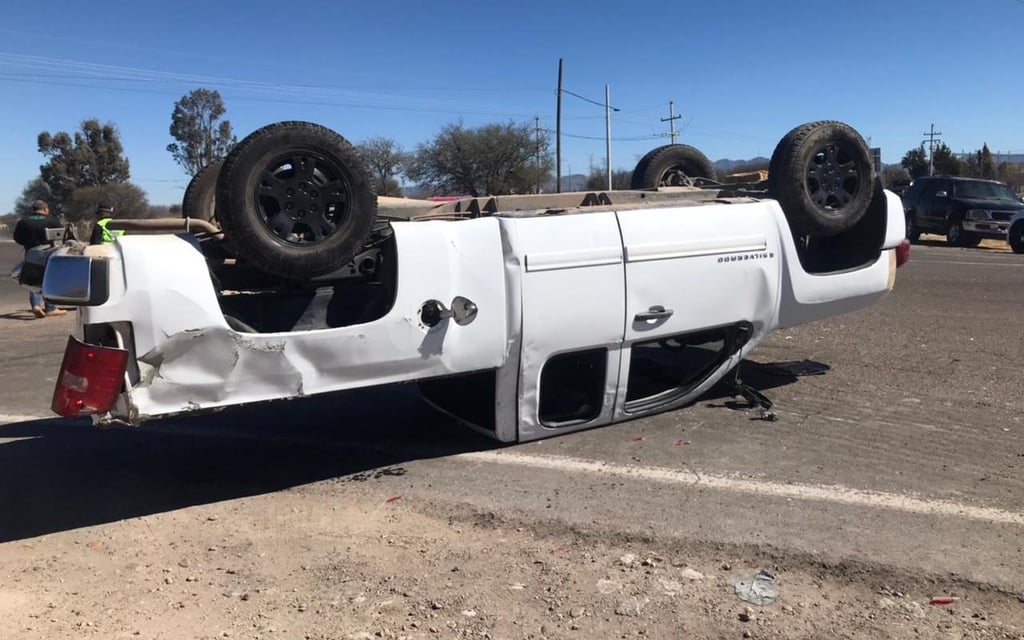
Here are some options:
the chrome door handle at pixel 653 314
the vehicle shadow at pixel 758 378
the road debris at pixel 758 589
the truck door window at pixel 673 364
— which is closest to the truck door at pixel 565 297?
the chrome door handle at pixel 653 314

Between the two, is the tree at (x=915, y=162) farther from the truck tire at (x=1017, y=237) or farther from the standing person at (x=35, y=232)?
the standing person at (x=35, y=232)

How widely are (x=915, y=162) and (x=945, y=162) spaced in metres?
6.32

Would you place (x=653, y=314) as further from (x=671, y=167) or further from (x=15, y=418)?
(x=15, y=418)

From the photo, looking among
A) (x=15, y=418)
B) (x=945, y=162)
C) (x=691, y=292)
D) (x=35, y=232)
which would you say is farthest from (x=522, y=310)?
(x=945, y=162)

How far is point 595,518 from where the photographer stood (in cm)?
402

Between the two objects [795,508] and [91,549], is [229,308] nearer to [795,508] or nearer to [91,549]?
[91,549]

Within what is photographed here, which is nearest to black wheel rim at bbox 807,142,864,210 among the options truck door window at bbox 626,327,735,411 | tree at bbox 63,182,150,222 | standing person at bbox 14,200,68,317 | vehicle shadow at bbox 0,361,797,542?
truck door window at bbox 626,327,735,411

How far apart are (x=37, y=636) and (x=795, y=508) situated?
3440 mm

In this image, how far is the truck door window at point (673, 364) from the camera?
5527 mm

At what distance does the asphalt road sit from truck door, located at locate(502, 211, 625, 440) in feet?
1.71

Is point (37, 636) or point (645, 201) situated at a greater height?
point (645, 201)

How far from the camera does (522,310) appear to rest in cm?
459

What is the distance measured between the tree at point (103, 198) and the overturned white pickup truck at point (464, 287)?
51.9 m

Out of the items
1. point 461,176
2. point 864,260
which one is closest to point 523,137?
point 461,176
